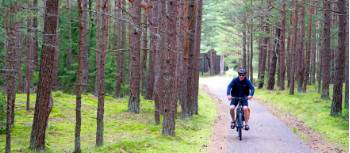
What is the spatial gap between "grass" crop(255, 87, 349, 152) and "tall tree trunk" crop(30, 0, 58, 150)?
806 cm

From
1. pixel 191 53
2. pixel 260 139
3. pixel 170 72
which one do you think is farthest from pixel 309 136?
pixel 191 53

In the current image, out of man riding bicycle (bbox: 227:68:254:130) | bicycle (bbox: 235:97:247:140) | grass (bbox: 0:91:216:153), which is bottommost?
grass (bbox: 0:91:216:153)

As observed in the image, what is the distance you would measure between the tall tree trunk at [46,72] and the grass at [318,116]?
8059 mm

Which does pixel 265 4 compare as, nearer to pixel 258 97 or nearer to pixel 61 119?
pixel 258 97

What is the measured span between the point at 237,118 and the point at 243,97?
2.14 feet

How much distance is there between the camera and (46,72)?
10336mm

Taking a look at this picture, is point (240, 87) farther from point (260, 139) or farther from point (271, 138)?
point (271, 138)

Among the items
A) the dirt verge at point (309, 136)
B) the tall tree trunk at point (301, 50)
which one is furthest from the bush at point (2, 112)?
the tall tree trunk at point (301, 50)

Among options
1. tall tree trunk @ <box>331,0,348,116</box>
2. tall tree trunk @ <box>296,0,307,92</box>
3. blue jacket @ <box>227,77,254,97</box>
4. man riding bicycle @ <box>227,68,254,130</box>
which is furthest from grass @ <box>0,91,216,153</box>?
tall tree trunk @ <box>296,0,307,92</box>

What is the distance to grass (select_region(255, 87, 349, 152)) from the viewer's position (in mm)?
14812

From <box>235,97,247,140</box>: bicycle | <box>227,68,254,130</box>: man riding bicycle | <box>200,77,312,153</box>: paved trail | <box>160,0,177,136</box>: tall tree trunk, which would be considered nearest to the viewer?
<box>200,77,312,153</box>: paved trail

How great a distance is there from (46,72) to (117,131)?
16.9ft

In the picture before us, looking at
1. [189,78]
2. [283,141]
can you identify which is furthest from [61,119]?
[283,141]

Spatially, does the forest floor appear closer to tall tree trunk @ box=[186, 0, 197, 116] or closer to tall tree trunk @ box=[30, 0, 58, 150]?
tall tree trunk @ box=[186, 0, 197, 116]
